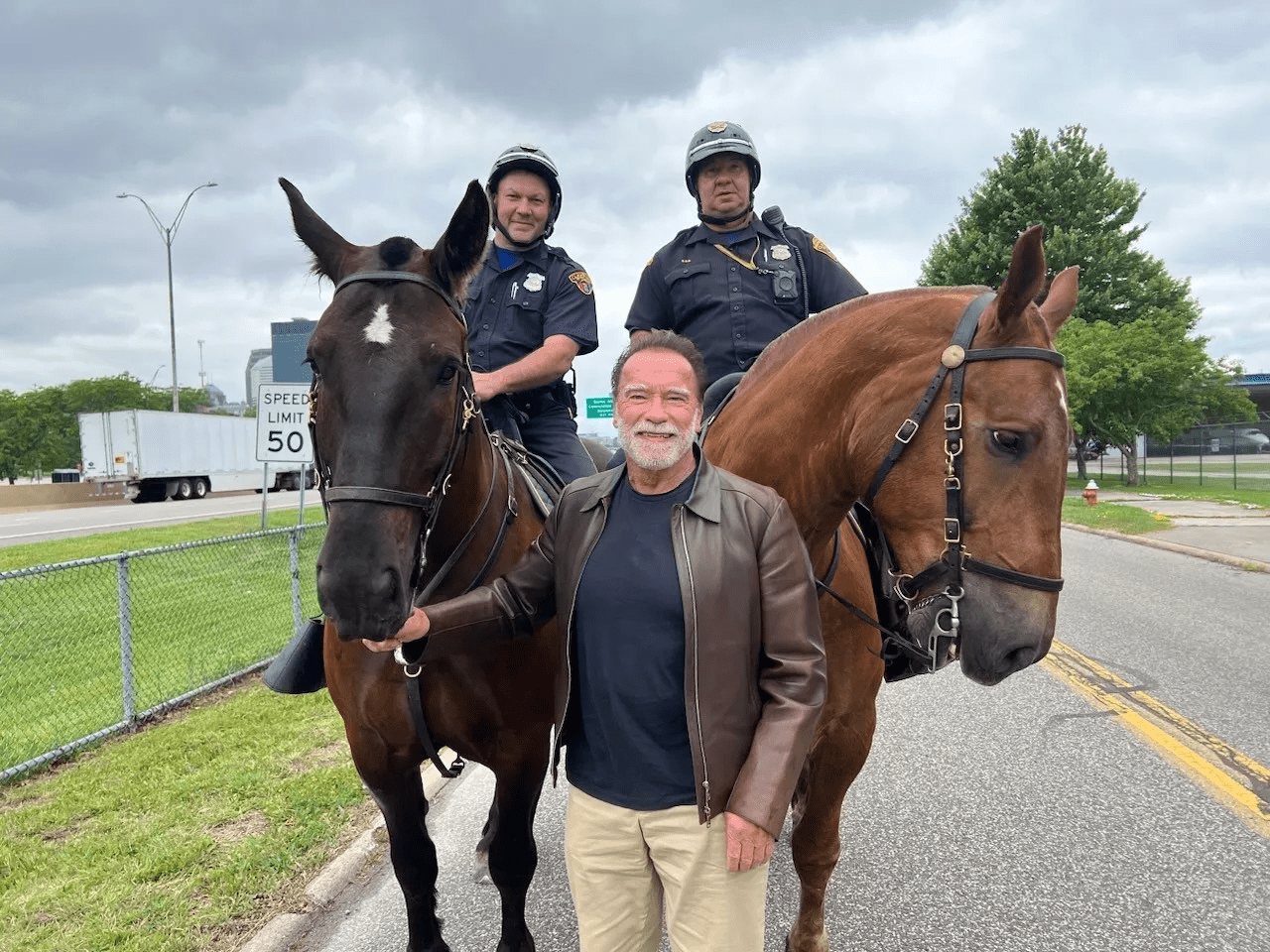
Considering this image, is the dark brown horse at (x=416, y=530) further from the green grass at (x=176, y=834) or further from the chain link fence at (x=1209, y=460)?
the chain link fence at (x=1209, y=460)

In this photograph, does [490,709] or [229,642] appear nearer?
[490,709]

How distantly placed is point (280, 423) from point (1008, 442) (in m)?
10.3

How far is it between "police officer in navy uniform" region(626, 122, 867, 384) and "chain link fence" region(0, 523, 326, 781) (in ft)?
16.1

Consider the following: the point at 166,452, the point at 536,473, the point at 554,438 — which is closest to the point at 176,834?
the point at 536,473

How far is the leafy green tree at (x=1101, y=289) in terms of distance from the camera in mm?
28328

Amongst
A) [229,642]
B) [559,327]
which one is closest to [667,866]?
[559,327]

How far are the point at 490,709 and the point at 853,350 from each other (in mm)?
1763

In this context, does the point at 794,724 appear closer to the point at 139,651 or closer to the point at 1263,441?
the point at 139,651

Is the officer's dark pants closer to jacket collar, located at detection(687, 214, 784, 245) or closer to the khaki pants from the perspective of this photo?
jacket collar, located at detection(687, 214, 784, 245)

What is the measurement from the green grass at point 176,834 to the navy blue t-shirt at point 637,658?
237 cm

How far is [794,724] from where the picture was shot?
1916 millimetres

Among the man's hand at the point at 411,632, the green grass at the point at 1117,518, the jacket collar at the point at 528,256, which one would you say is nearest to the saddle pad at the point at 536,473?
the jacket collar at the point at 528,256

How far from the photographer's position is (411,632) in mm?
2092

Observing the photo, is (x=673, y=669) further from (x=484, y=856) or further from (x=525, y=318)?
(x=484, y=856)
